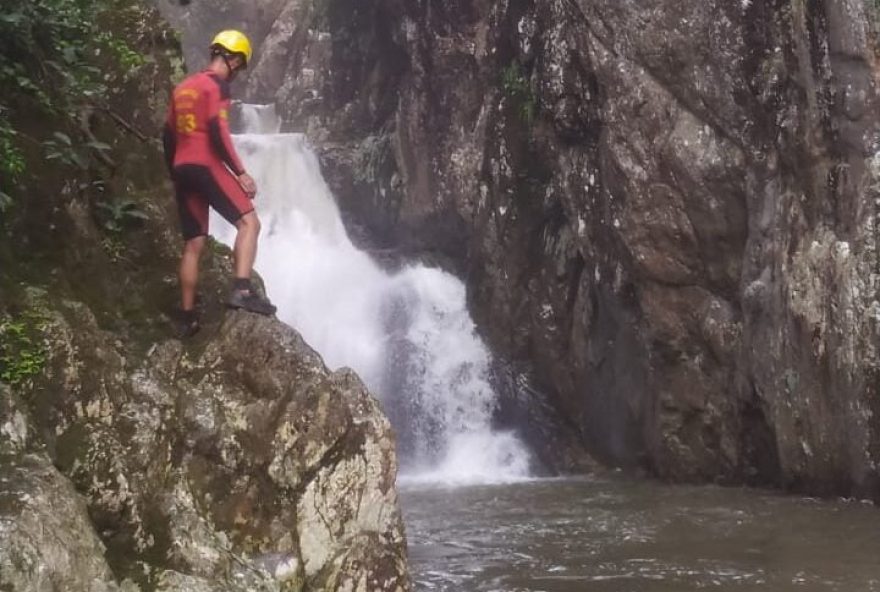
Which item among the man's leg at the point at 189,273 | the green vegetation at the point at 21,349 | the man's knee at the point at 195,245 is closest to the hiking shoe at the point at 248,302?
the man's leg at the point at 189,273

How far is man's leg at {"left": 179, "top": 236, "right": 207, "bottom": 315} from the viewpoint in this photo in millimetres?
5371

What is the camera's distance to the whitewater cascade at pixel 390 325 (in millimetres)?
15359

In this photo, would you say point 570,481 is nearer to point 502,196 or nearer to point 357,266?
point 502,196

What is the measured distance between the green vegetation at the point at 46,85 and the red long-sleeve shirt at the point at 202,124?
17.7 inches

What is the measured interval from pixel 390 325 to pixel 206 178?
11980 millimetres

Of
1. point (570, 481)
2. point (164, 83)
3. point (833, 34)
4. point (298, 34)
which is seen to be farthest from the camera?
point (298, 34)

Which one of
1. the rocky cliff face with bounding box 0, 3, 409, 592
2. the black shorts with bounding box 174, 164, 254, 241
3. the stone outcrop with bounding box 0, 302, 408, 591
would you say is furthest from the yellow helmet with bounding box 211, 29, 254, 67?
the stone outcrop with bounding box 0, 302, 408, 591

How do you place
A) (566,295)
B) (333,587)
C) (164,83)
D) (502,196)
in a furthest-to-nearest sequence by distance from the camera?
(502,196) < (566,295) < (164,83) < (333,587)

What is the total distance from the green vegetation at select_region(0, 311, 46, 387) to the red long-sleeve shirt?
146 centimetres

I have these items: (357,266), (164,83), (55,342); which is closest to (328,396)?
(55,342)

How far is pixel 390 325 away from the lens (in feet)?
57.3

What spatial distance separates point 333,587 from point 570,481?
8.91 meters

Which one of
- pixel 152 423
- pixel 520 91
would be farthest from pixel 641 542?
pixel 520 91

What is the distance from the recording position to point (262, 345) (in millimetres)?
5297
